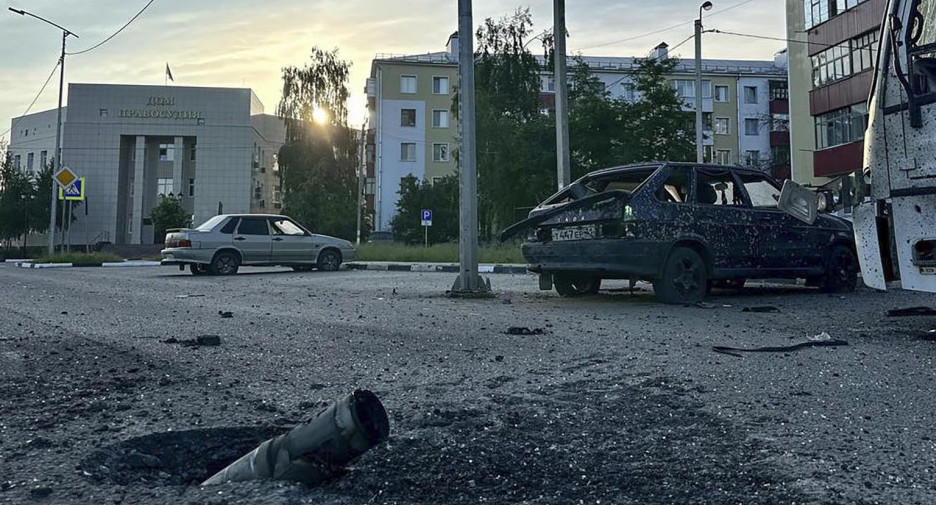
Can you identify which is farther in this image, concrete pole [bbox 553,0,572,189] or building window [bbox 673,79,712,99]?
building window [bbox 673,79,712,99]

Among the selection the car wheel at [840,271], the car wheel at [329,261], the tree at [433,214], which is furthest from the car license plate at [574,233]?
the tree at [433,214]

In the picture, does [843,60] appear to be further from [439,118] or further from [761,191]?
[439,118]

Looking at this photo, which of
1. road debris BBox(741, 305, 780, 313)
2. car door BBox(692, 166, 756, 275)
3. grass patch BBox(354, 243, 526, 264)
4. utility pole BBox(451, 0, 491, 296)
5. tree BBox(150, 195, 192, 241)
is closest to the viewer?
road debris BBox(741, 305, 780, 313)

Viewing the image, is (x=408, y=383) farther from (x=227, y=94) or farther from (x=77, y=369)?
(x=227, y=94)

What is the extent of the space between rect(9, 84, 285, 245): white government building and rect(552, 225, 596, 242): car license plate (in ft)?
180

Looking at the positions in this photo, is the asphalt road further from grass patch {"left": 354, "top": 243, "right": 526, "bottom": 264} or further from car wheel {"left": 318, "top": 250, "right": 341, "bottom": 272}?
grass patch {"left": 354, "top": 243, "right": 526, "bottom": 264}

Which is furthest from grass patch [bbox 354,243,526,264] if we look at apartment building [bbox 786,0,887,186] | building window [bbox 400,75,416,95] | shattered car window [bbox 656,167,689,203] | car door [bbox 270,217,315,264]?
building window [bbox 400,75,416,95]

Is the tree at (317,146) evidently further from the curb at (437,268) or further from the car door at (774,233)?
the car door at (774,233)

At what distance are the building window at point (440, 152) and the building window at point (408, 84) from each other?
4658mm

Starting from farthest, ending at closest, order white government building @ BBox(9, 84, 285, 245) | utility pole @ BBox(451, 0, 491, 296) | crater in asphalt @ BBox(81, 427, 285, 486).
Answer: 1. white government building @ BBox(9, 84, 285, 245)
2. utility pole @ BBox(451, 0, 491, 296)
3. crater in asphalt @ BBox(81, 427, 285, 486)

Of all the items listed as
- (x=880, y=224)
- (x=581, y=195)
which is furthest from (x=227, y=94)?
(x=880, y=224)

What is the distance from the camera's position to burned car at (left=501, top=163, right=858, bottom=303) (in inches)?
279

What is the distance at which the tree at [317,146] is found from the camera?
43719 millimetres

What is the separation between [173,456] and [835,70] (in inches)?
1354
